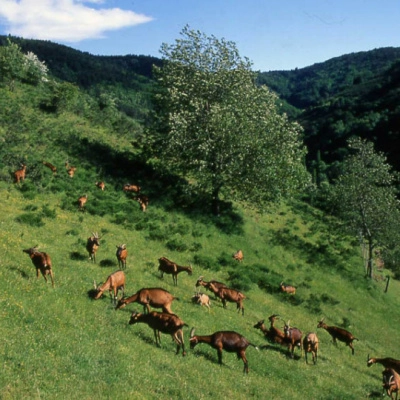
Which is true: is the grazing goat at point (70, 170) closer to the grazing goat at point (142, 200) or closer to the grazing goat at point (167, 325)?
the grazing goat at point (142, 200)

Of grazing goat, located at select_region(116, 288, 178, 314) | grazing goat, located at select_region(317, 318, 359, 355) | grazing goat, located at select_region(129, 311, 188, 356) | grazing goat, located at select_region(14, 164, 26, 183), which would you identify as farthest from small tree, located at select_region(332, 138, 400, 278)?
grazing goat, located at select_region(14, 164, 26, 183)

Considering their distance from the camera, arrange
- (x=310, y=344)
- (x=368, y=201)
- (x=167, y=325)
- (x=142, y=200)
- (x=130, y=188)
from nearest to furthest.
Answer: (x=167, y=325) < (x=310, y=344) < (x=142, y=200) < (x=130, y=188) < (x=368, y=201)

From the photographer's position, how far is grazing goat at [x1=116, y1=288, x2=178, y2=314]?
1747cm

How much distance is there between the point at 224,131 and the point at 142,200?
9733mm

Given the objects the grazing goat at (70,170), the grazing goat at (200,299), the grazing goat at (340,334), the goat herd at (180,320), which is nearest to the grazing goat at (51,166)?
the grazing goat at (70,170)

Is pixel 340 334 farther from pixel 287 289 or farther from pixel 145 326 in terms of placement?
pixel 145 326

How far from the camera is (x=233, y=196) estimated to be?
131 ft

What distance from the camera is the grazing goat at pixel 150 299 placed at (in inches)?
688

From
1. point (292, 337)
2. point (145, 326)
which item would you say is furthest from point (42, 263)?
point (292, 337)

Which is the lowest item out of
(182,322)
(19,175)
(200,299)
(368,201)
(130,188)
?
(200,299)

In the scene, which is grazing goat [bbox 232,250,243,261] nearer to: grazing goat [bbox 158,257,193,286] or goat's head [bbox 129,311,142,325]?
grazing goat [bbox 158,257,193,286]

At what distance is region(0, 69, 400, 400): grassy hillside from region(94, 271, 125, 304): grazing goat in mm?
475

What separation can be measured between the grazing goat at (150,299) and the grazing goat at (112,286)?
866 millimetres

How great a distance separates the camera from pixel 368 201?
44750 millimetres
